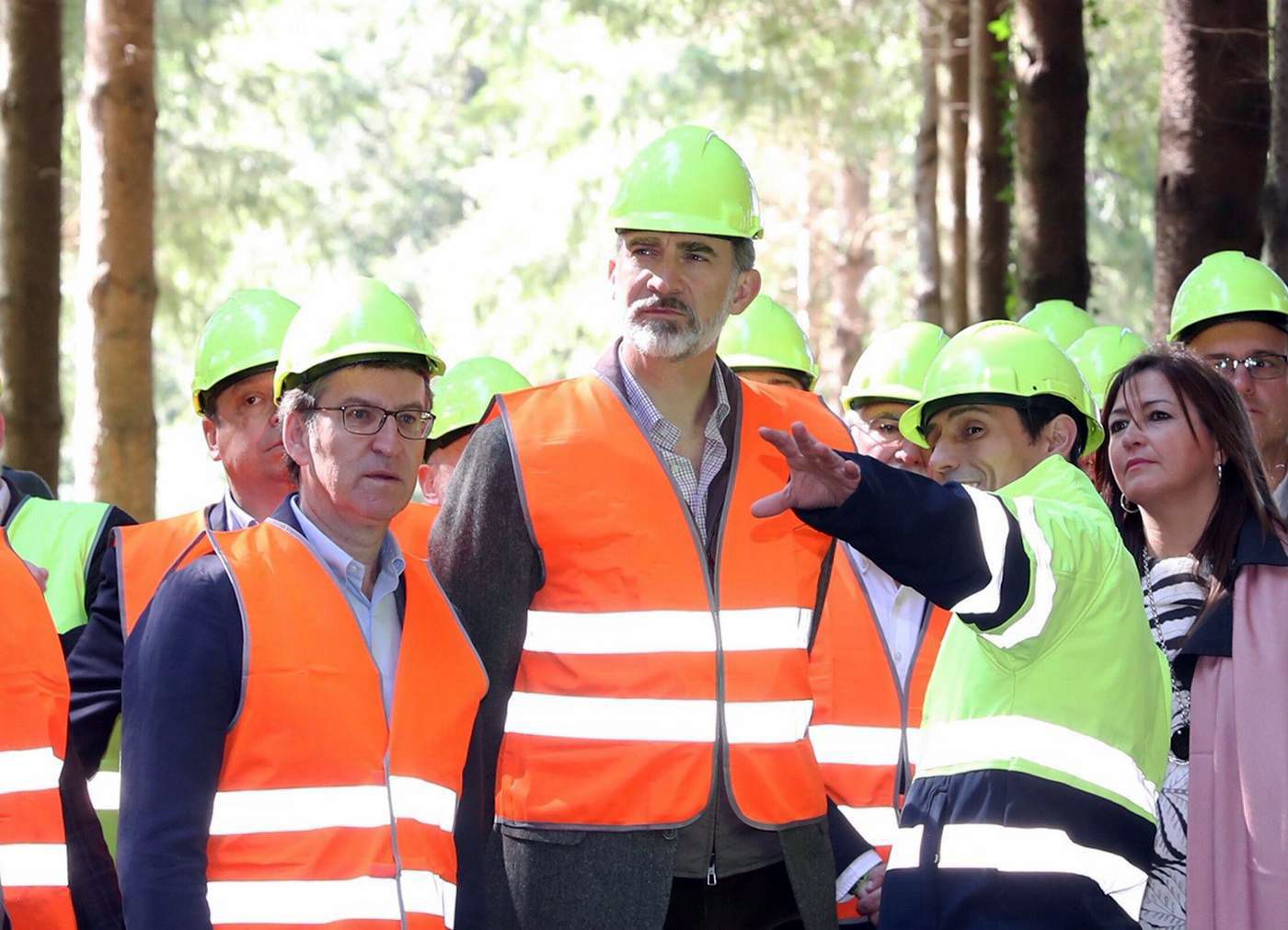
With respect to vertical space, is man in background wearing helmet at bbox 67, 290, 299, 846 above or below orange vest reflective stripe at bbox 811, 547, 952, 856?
above

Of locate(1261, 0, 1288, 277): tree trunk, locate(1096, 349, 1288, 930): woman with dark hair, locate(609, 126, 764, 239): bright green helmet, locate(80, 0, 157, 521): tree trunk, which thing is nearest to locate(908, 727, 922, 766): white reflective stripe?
locate(1096, 349, 1288, 930): woman with dark hair

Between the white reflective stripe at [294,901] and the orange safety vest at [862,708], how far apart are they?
5.69ft

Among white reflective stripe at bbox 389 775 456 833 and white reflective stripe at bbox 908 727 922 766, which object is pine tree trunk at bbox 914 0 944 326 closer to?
white reflective stripe at bbox 908 727 922 766

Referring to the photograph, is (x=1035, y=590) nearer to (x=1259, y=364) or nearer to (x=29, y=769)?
(x=29, y=769)

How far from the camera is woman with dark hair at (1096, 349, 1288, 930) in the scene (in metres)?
4.48

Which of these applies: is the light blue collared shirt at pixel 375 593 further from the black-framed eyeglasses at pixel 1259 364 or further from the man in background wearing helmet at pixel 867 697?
the black-framed eyeglasses at pixel 1259 364

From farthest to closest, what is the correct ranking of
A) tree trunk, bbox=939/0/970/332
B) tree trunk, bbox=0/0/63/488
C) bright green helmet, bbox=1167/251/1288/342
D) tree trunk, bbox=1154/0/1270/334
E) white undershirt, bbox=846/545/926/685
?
1. tree trunk, bbox=939/0/970/332
2. tree trunk, bbox=0/0/63/488
3. tree trunk, bbox=1154/0/1270/334
4. bright green helmet, bbox=1167/251/1288/342
5. white undershirt, bbox=846/545/926/685

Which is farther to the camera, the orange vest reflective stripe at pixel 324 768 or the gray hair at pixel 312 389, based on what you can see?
the gray hair at pixel 312 389

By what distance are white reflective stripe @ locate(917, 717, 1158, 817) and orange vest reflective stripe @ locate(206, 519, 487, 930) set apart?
106 cm

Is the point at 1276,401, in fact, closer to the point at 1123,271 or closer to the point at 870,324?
the point at 1123,271

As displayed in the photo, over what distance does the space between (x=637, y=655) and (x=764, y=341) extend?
3267 millimetres

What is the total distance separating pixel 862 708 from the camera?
5.45 metres

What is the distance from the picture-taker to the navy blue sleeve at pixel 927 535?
3643 mm

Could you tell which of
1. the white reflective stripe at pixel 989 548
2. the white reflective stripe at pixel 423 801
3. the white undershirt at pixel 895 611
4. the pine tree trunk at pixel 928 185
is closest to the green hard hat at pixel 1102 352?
the white undershirt at pixel 895 611
